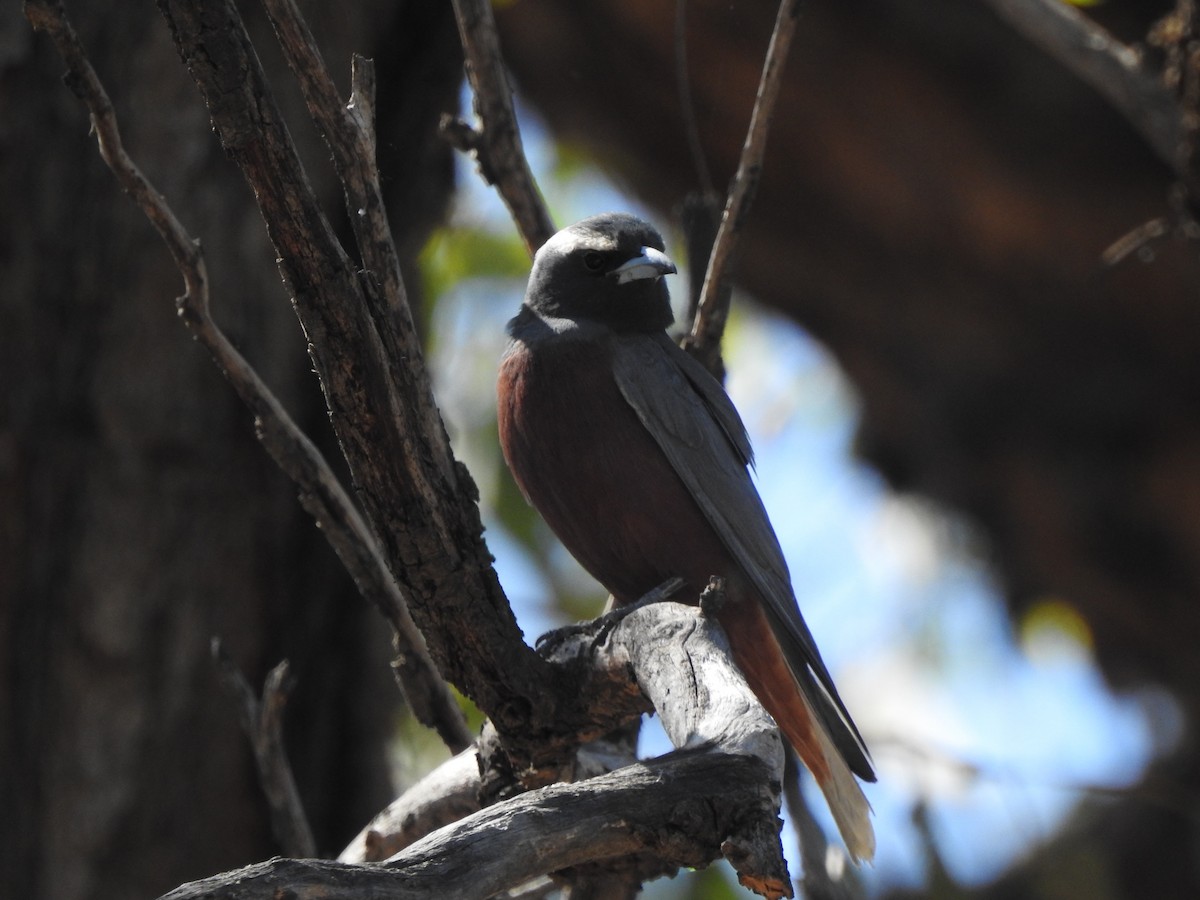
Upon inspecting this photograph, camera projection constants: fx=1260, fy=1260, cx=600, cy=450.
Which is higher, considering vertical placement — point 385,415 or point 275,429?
point 275,429

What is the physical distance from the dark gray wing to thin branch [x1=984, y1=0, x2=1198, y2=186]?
5.77 feet

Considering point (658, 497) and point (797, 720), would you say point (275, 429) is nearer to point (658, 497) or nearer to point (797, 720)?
point (658, 497)

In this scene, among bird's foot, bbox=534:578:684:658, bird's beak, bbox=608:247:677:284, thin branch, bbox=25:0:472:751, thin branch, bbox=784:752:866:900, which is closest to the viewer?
thin branch, bbox=25:0:472:751

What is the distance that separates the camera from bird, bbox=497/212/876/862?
160 inches

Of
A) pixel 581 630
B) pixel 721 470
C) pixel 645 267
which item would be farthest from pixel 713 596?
pixel 645 267

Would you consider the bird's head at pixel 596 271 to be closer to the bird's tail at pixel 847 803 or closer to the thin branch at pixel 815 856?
the bird's tail at pixel 847 803

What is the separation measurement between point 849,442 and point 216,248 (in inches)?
266

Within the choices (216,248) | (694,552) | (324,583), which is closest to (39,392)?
(216,248)

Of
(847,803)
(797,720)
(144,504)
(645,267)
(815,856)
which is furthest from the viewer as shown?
(144,504)

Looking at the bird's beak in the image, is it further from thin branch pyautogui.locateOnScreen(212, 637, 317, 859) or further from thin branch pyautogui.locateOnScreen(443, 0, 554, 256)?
thin branch pyautogui.locateOnScreen(212, 637, 317, 859)

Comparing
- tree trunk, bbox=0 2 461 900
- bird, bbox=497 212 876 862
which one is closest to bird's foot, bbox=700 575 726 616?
bird, bbox=497 212 876 862

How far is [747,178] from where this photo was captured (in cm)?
394

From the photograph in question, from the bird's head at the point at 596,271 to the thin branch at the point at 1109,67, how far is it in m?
1.59

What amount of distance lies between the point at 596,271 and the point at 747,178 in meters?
0.82
